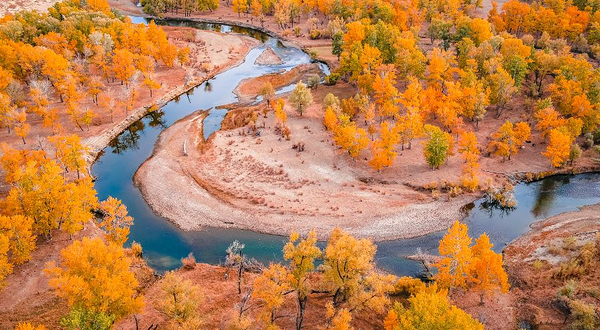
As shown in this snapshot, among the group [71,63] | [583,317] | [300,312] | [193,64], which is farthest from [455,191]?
[71,63]

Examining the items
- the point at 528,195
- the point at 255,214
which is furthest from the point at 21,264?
the point at 528,195

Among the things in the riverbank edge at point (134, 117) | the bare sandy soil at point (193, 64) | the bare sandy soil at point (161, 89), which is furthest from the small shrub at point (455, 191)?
the bare sandy soil at point (193, 64)

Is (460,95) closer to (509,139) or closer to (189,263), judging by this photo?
(509,139)

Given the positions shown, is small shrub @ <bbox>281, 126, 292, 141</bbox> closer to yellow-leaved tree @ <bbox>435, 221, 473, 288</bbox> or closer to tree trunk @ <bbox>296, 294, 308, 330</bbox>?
tree trunk @ <bbox>296, 294, 308, 330</bbox>

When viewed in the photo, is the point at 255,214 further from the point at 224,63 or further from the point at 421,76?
the point at 224,63

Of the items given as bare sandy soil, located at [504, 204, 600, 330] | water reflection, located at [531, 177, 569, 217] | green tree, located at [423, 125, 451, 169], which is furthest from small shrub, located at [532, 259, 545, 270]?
green tree, located at [423, 125, 451, 169]

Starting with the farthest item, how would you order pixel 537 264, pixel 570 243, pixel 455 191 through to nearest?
1. pixel 455 191
2. pixel 570 243
3. pixel 537 264

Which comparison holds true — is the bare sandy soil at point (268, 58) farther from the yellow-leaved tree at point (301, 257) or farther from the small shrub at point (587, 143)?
the yellow-leaved tree at point (301, 257)
